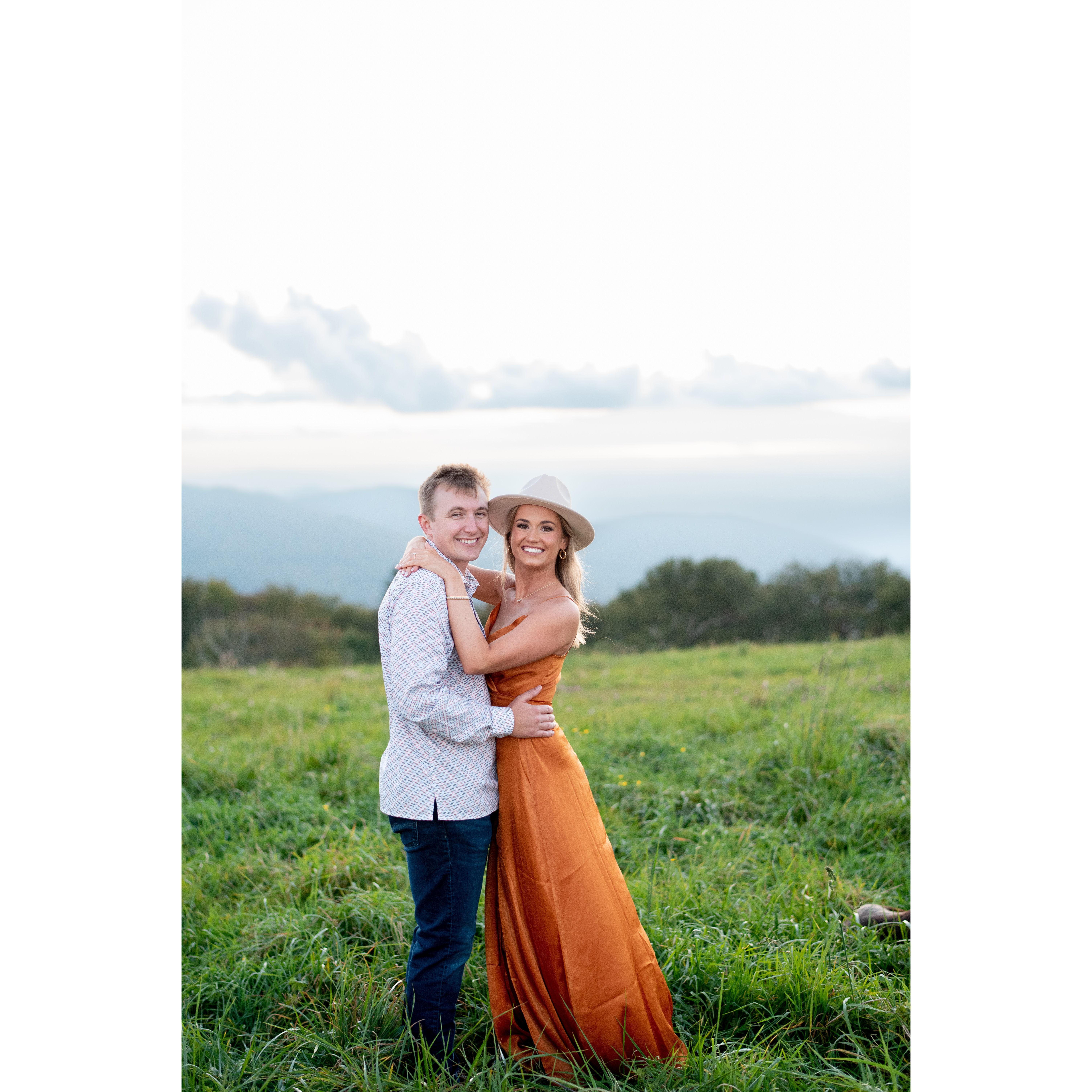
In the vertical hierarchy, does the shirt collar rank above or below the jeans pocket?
above

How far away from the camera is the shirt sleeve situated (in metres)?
2.69

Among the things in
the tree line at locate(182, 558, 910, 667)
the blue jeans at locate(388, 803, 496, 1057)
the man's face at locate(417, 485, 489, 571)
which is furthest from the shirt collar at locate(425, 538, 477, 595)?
the tree line at locate(182, 558, 910, 667)

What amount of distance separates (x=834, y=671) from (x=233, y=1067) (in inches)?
276

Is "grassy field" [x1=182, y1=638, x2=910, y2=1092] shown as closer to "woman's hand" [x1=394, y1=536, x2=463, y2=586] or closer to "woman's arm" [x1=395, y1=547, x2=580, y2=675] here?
"woman's arm" [x1=395, y1=547, x2=580, y2=675]

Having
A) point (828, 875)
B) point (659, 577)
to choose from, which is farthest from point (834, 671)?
point (659, 577)

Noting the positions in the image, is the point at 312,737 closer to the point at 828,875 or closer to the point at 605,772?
the point at 605,772

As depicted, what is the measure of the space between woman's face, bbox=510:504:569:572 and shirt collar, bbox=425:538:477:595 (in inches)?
8.1

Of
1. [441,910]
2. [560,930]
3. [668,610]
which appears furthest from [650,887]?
[668,610]

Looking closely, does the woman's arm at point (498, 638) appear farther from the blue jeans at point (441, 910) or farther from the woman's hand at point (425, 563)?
the blue jeans at point (441, 910)

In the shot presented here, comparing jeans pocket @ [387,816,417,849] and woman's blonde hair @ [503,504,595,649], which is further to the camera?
woman's blonde hair @ [503,504,595,649]

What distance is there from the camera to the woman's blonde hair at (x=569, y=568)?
3.03 m

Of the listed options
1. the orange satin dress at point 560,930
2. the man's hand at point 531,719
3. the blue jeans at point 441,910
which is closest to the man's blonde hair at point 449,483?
the orange satin dress at point 560,930

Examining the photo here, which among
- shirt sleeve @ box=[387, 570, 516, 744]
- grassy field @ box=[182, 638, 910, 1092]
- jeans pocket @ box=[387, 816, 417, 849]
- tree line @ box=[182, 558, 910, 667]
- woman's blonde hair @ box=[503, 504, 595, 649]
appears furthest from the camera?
tree line @ box=[182, 558, 910, 667]
